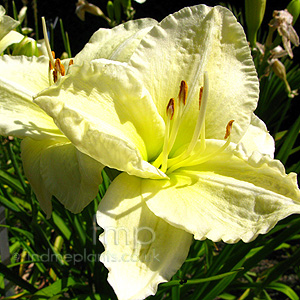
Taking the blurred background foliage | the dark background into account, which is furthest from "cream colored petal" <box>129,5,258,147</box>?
the dark background

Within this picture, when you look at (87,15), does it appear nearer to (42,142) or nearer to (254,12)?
(254,12)

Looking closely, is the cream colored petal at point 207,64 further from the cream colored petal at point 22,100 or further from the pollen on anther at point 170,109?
the cream colored petal at point 22,100

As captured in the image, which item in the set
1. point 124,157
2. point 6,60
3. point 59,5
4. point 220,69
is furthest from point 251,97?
point 59,5

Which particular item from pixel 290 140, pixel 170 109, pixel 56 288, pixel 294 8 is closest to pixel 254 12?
pixel 294 8

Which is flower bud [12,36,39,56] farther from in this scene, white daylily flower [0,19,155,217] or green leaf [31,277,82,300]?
green leaf [31,277,82,300]

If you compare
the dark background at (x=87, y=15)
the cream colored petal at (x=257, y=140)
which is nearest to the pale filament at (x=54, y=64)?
the cream colored petal at (x=257, y=140)

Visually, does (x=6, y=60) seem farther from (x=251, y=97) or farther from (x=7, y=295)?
(x=7, y=295)
